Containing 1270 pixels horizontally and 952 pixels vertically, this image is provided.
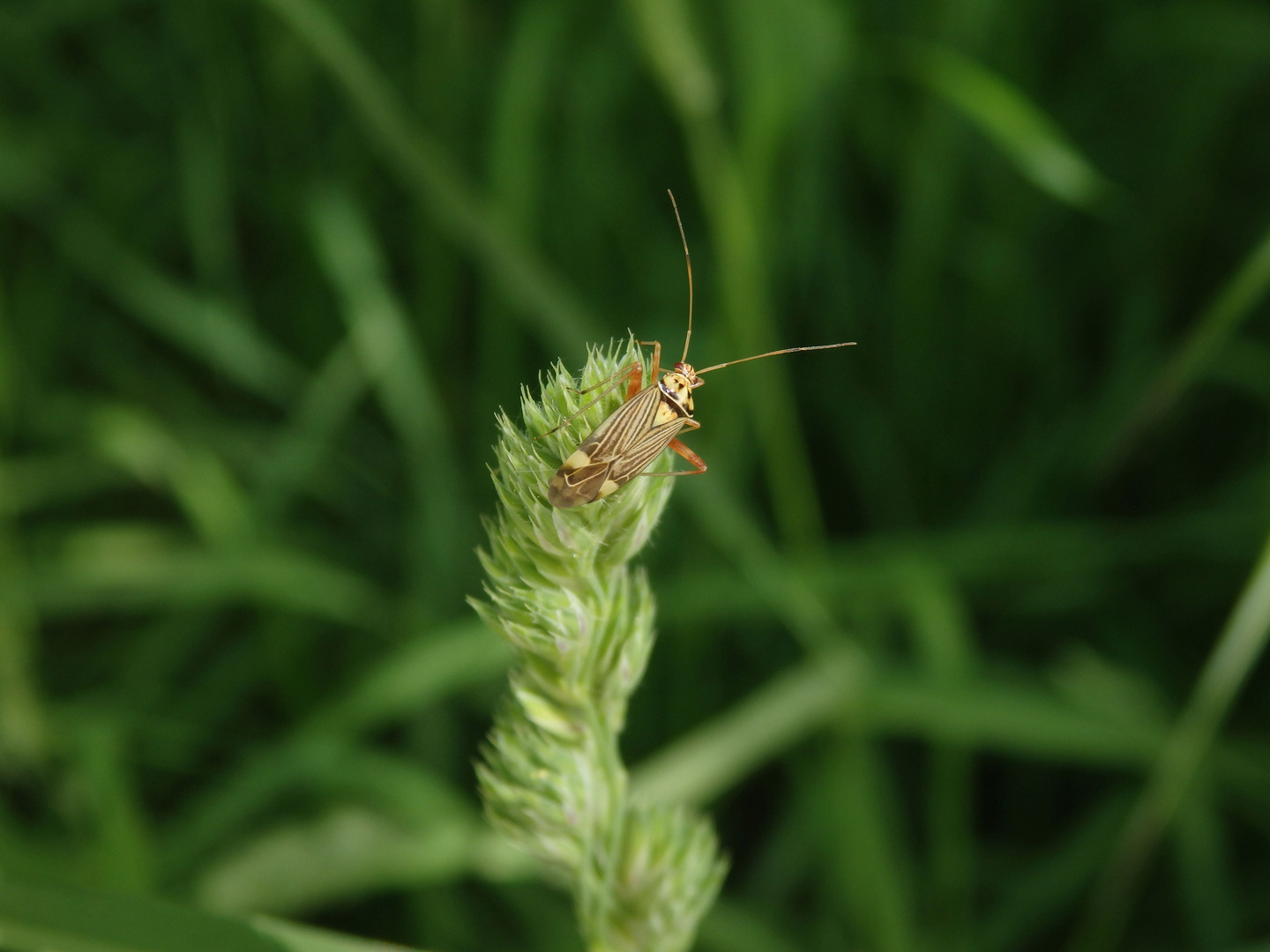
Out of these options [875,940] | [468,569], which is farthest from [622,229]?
[875,940]

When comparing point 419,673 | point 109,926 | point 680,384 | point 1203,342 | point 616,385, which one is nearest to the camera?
point 109,926

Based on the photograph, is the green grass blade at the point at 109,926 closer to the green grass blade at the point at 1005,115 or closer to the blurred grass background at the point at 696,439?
the blurred grass background at the point at 696,439

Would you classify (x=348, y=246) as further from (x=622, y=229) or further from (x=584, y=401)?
(x=584, y=401)

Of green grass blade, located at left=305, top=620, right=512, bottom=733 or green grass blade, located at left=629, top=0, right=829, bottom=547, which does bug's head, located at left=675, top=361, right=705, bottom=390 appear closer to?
green grass blade, located at left=629, top=0, right=829, bottom=547

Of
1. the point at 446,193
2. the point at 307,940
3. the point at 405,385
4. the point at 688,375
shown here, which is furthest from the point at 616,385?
the point at 405,385

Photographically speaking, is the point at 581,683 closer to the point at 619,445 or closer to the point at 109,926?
the point at 619,445

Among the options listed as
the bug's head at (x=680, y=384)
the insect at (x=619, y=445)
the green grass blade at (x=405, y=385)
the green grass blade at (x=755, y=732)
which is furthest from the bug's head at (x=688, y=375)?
the green grass blade at (x=405, y=385)
